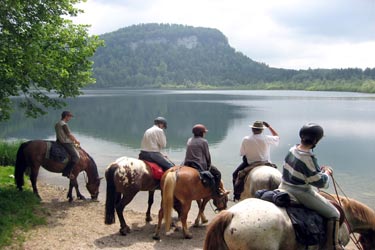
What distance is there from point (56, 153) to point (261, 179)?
6303mm

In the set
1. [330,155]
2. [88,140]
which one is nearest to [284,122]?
[330,155]

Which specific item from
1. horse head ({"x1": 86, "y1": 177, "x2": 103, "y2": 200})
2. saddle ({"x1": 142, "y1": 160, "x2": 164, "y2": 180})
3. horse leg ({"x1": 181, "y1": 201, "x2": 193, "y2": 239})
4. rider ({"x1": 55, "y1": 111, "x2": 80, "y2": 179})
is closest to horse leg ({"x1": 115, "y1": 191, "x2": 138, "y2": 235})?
saddle ({"x1": 142, "y1": 160, "x2": 164, "y2": 180})

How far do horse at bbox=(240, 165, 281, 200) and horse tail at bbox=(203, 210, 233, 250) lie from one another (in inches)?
130

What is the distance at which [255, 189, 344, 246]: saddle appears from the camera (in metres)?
5.02

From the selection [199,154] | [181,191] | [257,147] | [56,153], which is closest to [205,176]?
[199,154]

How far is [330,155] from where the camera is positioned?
76.7ft

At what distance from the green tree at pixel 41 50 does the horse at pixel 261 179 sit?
223 inches

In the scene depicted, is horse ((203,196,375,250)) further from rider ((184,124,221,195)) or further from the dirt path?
rider ((184,124,221,195))

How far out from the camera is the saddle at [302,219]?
5023 mm

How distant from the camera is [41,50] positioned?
9758 millimetres

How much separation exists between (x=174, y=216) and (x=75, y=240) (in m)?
3.23

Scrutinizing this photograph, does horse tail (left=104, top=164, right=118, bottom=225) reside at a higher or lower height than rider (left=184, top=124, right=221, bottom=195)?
lower

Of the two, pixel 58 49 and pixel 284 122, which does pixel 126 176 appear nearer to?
pixel 58 49

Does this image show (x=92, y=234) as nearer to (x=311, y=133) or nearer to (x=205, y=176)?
(x=205, y=176)
